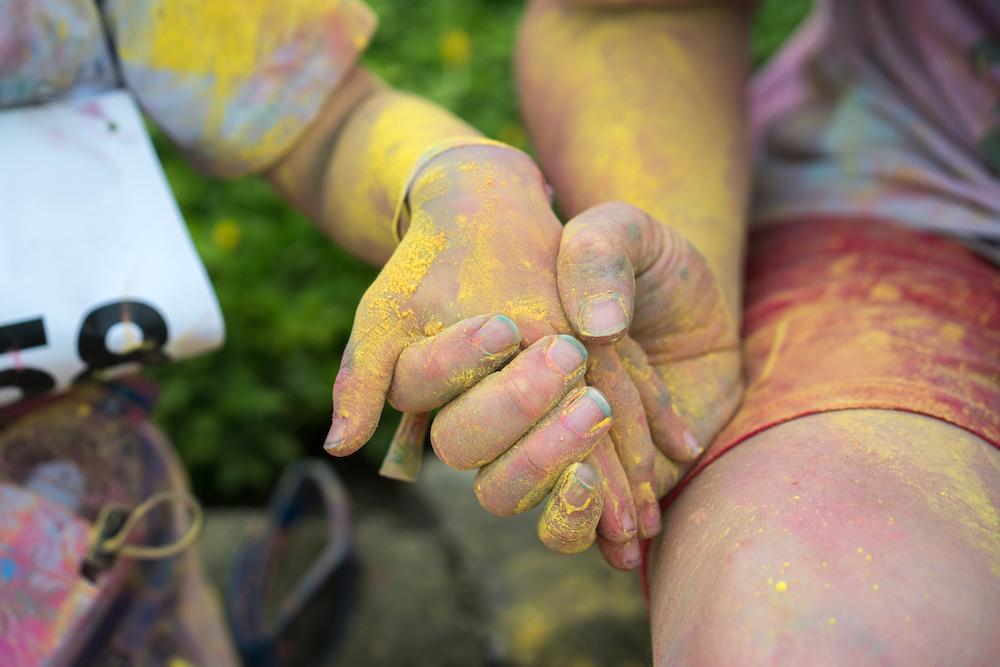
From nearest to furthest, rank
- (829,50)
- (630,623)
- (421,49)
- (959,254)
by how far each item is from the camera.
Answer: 1. (959,254)
2. (829,50)
3. (630,623)
4. (421,49)

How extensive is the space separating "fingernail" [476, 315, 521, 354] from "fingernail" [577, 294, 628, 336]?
7cm

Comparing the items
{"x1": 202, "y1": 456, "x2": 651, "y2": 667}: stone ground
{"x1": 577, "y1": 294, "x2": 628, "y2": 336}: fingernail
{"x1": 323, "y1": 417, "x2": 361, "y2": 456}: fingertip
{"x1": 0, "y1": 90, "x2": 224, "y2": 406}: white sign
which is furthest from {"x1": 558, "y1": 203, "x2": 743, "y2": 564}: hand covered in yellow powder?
{"x1": 202, "y1": 456, "x2": 651, "y2": 667}: stone ground

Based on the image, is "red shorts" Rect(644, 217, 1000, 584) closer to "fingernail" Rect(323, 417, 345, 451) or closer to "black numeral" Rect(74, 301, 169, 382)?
"fingernail" Rect(323, 417, 345, 451)

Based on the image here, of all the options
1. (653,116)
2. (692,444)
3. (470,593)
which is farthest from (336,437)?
(470,593)

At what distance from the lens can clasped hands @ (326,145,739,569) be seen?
26.7 inches

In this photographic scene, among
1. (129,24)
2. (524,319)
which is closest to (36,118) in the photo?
(129,24)

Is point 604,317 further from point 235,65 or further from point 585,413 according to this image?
point 235,65

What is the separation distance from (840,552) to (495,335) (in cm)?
36

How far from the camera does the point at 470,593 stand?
1.67 m

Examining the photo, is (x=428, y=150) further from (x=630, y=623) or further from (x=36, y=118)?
(x=630, y=623)

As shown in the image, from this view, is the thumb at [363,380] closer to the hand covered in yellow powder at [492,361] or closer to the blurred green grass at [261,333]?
the hand covered in yellow powder at [492,361]

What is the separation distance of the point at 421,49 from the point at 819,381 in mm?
1737

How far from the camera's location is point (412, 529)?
1.91 meters

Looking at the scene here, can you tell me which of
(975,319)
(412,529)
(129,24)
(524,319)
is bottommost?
(412,529)
